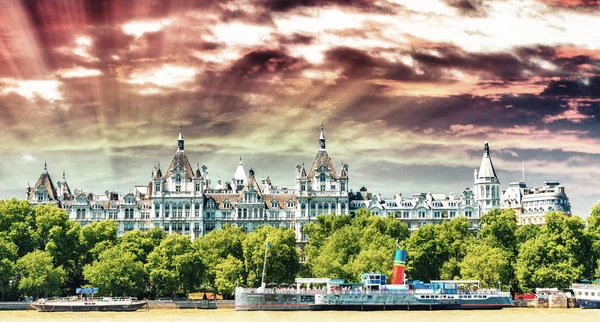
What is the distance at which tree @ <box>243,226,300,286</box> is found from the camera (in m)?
106

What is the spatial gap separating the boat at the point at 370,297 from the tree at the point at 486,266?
379 cm

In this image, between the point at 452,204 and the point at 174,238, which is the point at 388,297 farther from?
the point at 452,204

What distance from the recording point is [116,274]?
330ft

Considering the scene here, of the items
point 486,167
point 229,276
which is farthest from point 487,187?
point 229,276

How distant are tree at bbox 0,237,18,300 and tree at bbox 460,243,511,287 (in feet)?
160

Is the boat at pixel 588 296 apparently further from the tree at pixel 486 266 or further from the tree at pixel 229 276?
the tree at pixel 229 276

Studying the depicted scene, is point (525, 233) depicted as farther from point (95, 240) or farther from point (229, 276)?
point (95, 240)

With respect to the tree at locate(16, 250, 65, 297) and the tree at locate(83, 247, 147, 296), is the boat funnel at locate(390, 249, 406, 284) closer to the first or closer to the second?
the tree at locate(83, 247, 147, 296)

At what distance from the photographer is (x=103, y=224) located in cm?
11300

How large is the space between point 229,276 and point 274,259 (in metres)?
5.53

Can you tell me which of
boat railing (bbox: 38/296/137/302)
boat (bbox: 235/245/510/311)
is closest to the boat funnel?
boat (bbox: 235/245/510/311)

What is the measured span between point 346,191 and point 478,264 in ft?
171

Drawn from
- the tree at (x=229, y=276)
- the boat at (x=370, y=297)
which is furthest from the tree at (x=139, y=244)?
the boat at (x=370, y=297)

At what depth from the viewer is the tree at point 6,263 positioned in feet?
320
